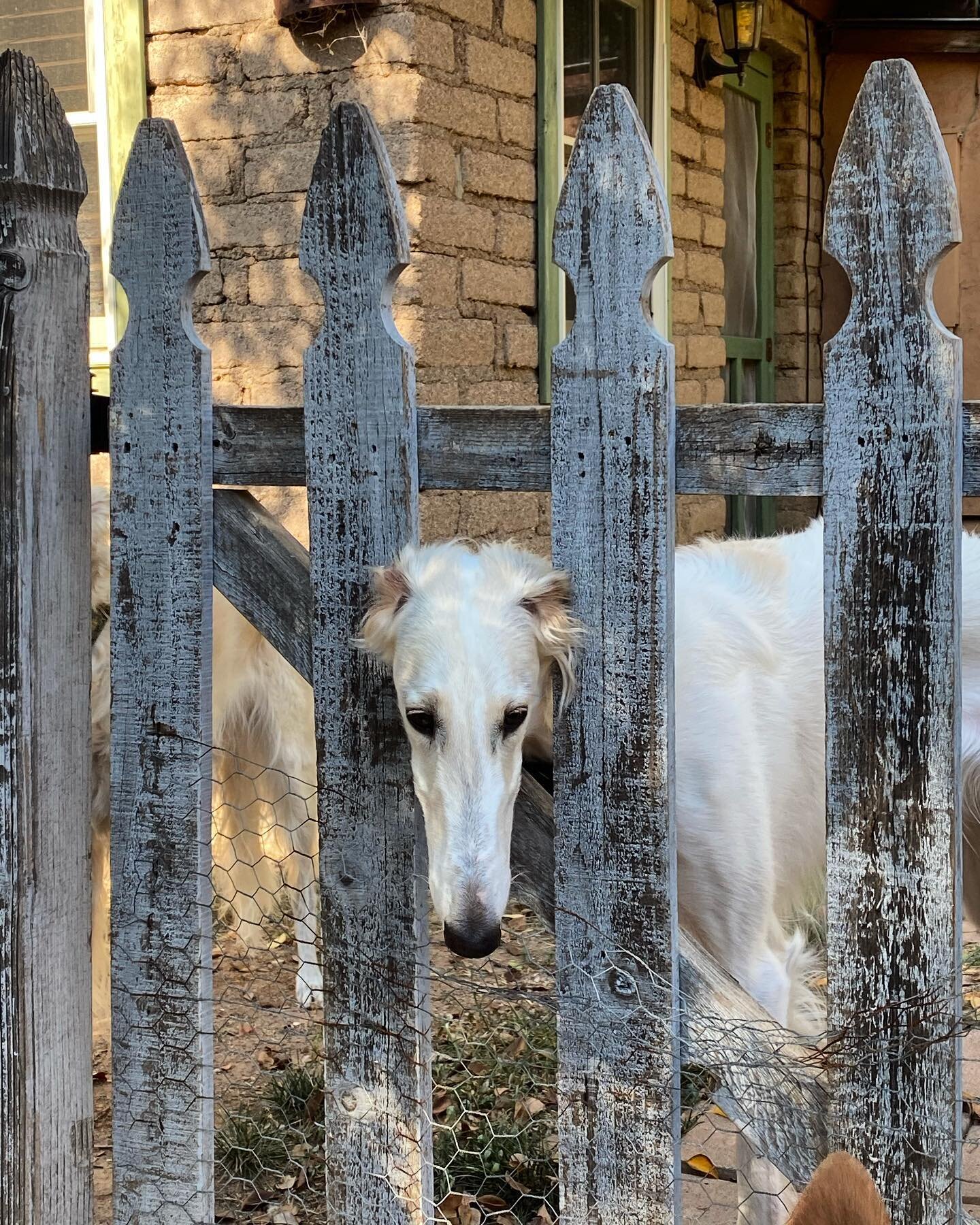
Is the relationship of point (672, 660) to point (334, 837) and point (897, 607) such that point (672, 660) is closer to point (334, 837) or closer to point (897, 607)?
point (897, 607)

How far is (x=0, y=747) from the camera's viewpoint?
2.32 m

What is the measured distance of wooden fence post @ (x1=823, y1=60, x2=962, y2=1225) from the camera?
180cm

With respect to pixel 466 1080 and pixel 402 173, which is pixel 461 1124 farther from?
pixel 402 173

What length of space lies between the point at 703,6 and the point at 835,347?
636 cm

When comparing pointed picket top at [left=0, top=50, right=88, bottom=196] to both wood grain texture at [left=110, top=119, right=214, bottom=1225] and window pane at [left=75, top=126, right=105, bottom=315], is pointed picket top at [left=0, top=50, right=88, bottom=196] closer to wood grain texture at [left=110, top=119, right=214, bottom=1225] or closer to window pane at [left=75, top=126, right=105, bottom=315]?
wood grain texture at [left=110, top=119, right=214, bottom=1225]

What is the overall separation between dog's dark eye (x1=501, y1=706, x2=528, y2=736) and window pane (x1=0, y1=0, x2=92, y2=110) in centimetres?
472

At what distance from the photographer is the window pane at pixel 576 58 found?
21.4ft

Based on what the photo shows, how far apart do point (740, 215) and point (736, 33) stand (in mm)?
1440

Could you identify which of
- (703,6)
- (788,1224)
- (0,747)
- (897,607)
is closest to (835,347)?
(897,607)

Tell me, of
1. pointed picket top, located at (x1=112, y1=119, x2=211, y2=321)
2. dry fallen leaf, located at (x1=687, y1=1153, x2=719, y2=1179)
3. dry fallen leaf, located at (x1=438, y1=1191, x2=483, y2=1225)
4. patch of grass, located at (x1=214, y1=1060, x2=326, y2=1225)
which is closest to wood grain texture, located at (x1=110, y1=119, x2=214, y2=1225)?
pointed picket top, located at (x1=112, y1=119, x2=211, y2=321)

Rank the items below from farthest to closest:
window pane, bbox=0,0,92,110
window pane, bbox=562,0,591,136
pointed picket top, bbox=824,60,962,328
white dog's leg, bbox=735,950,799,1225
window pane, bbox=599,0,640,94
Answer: window pane, bbox=599,0,640,94 → window pane, bbox=562,0,591,136 → window pane, bbox=0,0,92,110 → white dog's leg, bbox=735,950,799,1225 → pointed picket top, bbox=824,60,962,328

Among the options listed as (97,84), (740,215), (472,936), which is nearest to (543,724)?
(472,936)

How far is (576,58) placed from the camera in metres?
6.58

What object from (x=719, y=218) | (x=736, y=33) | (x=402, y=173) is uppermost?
(x=736, y=33)
